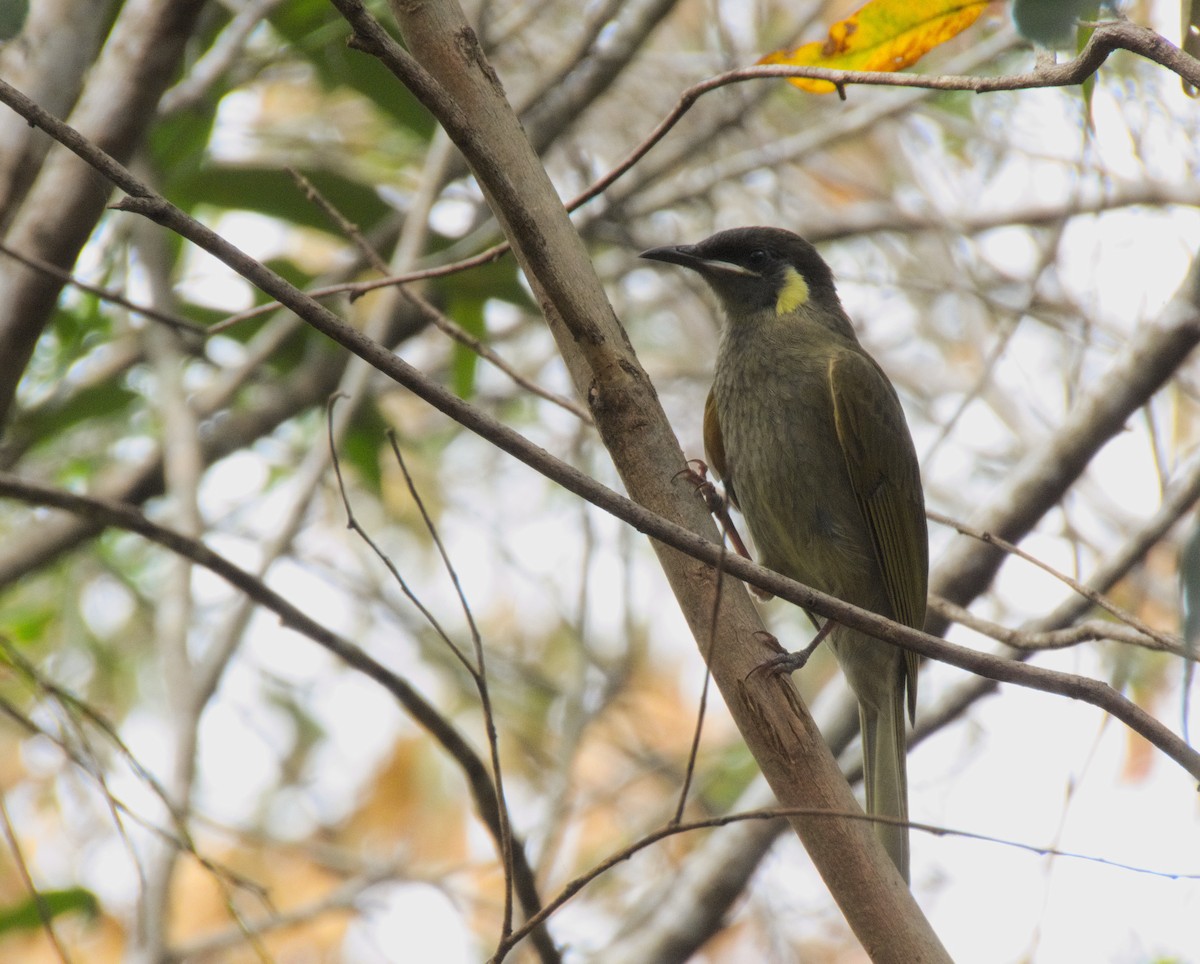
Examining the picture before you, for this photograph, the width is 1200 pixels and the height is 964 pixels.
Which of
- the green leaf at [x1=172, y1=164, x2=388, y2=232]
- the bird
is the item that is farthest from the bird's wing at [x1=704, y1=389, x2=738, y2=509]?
the green leaf at [x1=172, y1=164, x2=388, y2=232]

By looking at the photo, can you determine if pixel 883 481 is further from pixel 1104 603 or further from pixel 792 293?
pixel 1104 603

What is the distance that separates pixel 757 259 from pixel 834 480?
0.89 metres

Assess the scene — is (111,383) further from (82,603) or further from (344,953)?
(344,953)

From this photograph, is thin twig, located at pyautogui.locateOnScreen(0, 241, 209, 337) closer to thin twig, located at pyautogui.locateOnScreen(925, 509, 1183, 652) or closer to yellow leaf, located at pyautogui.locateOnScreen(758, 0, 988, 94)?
yellow leaf, located at pyautogui.locateOnScreen(758, 0, 988, 94)

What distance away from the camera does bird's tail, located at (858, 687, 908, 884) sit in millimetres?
3760

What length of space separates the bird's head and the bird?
0.09m

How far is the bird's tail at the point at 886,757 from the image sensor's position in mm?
3760

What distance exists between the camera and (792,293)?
4488 millimetres

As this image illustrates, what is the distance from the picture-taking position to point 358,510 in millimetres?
6887

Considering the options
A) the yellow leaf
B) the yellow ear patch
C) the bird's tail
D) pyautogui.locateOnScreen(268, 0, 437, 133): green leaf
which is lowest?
the bird's tail

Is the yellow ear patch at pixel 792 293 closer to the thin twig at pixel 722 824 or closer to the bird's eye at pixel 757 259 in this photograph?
the bird's eye at pixel 757 259

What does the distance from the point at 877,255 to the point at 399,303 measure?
9.48 ft

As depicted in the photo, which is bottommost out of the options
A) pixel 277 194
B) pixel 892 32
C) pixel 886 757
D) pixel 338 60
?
pixel 886 757

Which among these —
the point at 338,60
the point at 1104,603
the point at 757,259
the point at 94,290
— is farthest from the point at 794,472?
the point at 338,60
